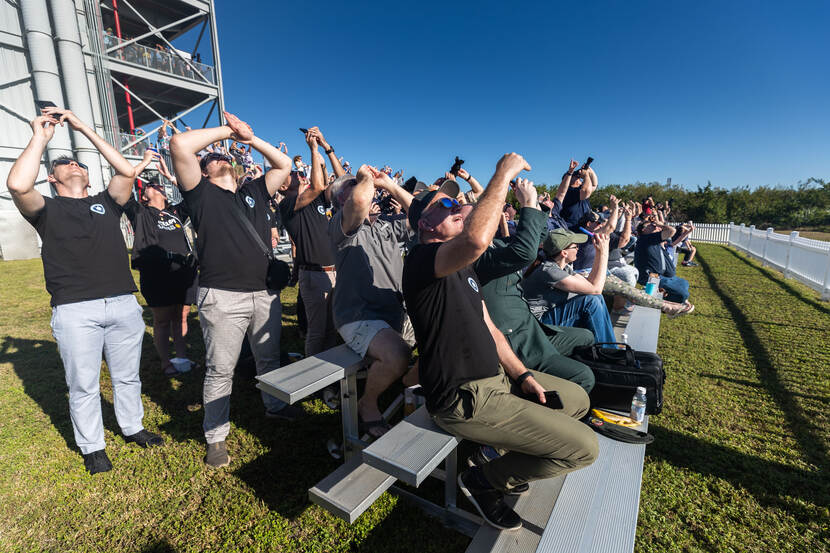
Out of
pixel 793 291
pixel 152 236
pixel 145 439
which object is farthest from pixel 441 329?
pixel 793 291

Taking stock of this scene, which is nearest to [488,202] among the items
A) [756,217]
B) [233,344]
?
[233,344]

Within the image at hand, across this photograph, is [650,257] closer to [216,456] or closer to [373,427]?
[373,427]

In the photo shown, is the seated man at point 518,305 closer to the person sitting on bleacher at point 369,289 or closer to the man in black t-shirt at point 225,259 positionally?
the person sitting on bleacher at point 369,289

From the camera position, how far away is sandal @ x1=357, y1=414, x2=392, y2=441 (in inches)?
112

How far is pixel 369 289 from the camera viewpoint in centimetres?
300

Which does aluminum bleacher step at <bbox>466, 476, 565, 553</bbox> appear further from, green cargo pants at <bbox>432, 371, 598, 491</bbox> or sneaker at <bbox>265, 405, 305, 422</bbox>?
sneaker at <bbox>265, 405, 305, 422</bbox>

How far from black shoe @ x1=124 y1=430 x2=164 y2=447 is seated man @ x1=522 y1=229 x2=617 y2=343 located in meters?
3.76

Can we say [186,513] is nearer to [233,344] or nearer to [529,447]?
[233,344]

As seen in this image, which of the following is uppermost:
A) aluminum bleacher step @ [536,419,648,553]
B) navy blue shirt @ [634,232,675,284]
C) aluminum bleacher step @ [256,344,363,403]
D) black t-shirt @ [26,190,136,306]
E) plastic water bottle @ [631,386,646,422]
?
black t-shirt @ [26,190,136,306]

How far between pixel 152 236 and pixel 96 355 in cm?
211

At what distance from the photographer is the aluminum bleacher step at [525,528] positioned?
2.04 m

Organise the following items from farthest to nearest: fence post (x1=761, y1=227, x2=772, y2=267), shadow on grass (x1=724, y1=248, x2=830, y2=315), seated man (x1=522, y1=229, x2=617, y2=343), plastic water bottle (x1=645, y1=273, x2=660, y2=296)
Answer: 1. fence post (x1=761, y1=227, x2=772, y2=267)
2. shadow on grass (x1=724, y1=248, x2=830, y2=315)
3. plastic water bottle (x1=645, y1=273, x2=660, y2=296)
4. seated man (x1=522, y1=229, x2=617, y2=343)

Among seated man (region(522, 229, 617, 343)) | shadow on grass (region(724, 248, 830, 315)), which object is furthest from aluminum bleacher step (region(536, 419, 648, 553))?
shadow on grass (region(724, 248, 830, 315))

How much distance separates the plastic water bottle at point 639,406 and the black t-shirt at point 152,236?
201 inches
